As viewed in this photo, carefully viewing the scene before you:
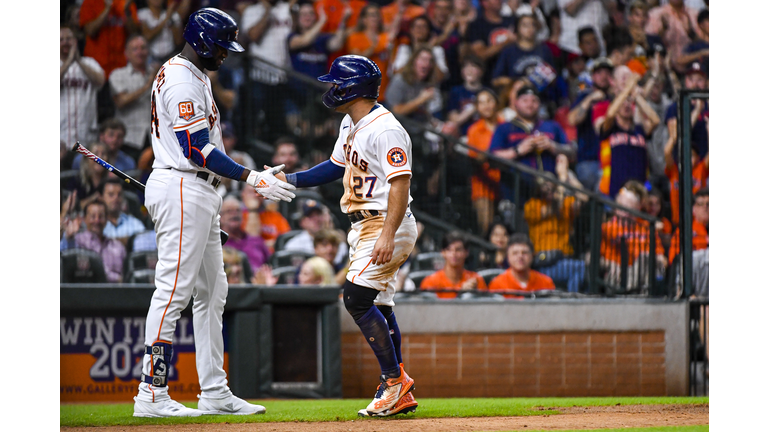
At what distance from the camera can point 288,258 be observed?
777 cm

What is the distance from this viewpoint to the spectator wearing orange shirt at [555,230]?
25.8 ft

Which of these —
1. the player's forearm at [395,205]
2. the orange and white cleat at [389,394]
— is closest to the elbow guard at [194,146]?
the player's forearm at [395,205]

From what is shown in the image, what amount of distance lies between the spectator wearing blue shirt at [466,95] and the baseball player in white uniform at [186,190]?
4884 mm

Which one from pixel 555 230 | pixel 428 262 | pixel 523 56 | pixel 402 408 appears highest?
pixel 523 56

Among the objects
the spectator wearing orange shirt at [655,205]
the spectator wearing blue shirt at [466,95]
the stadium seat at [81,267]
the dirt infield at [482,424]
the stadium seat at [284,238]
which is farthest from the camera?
the spectator wearing blue shirt at [466,95]

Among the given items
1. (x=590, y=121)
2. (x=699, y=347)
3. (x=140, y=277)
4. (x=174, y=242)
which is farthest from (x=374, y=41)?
(x=174, y=242)

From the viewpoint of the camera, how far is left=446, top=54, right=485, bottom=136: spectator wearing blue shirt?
9.36 metres

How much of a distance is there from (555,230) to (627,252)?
2.19 ft

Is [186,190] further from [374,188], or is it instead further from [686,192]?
[686,192]

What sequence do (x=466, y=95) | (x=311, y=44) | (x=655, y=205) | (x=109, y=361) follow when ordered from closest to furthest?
(x=109, y=361), (x=655, y=205), (x=466, y=95), (x=311, y=44)

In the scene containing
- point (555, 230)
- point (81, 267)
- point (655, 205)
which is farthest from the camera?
point (655, 205)

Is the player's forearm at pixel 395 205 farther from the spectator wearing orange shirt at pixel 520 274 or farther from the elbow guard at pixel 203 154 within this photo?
the spectator wearing orange shirt at pixel 520 274

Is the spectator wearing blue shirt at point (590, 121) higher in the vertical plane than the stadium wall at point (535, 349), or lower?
higher

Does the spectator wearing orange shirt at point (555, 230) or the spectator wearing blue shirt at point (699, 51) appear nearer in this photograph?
the spectator wearing orange shirt at point (555, 230)
